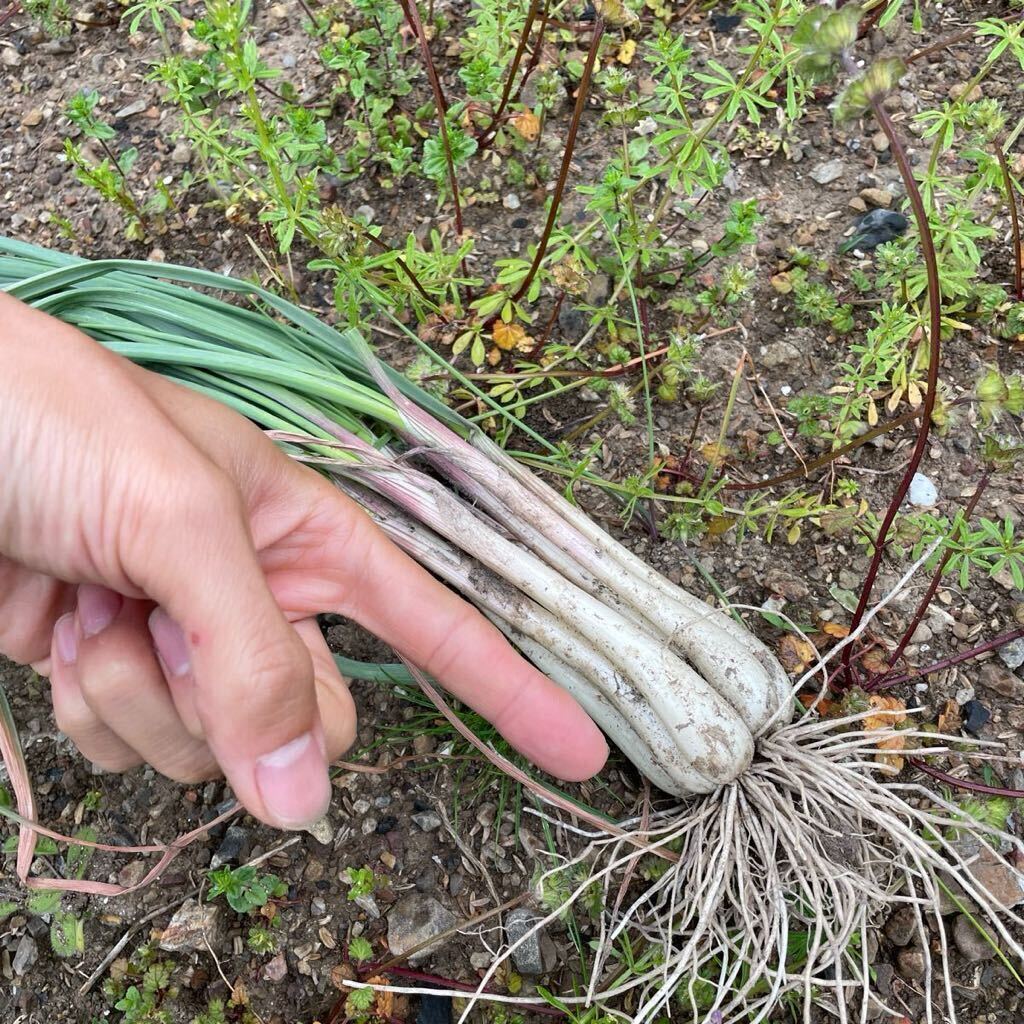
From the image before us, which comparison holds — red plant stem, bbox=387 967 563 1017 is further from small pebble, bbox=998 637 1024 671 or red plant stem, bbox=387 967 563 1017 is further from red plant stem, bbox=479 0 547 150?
red plant stem, bbox=479 0 547 150

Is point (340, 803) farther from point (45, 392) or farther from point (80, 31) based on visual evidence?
point (80, 31)

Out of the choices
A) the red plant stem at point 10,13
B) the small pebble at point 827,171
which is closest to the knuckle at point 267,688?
the small pebble at point 827,171

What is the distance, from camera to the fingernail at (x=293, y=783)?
1.25 metres

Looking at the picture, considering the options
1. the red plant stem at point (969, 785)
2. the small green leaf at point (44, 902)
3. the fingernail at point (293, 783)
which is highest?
the fingernail at point (293, 783)

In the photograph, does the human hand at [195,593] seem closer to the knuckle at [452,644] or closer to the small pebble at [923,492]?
the knuckle at [452,644]

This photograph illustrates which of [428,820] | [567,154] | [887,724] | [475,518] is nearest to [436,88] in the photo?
[567,154]

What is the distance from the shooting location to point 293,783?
1.26 metres

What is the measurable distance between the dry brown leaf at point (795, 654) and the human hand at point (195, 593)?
52 cm

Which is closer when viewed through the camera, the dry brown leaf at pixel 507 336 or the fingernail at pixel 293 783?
the fingernail at pixel 293 783

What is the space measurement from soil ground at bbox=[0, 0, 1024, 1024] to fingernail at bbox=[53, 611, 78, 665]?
1.69 feet

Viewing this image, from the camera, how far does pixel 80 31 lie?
2.76 m

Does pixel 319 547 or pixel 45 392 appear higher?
pixel 45 392

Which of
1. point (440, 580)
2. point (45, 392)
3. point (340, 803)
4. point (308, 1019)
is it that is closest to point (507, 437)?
point (440, 580)

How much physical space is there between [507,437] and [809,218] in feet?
3.63
